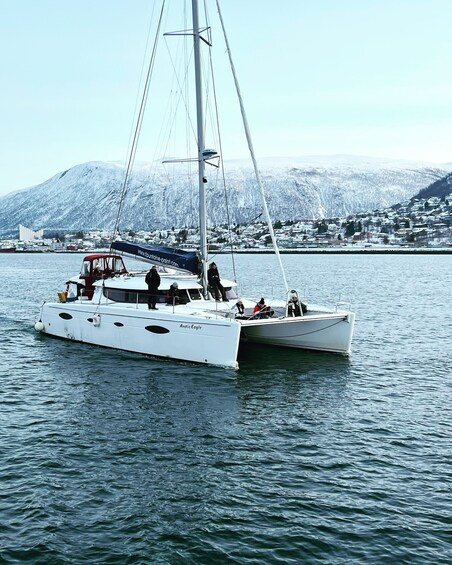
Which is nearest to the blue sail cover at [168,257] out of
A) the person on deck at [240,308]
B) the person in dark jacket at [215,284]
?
the person in dark jacket at [215,284]

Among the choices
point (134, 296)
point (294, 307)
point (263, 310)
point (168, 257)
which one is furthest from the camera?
point (168, 257)

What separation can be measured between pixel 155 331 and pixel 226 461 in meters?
9.10

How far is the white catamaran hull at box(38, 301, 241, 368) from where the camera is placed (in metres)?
18.6

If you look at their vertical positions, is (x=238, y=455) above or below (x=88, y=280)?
below

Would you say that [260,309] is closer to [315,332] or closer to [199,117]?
[315,332]

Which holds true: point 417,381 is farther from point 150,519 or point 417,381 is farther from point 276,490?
point 150,519

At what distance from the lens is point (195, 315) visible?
19.3m

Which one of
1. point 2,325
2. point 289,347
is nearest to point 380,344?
point 289,347

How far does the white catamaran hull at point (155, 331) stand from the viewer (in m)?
18.6

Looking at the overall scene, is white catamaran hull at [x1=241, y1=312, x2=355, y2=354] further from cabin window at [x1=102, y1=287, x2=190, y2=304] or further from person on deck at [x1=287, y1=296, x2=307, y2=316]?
cabin window at [x1=102, y1=287, x2=190, y2=304]

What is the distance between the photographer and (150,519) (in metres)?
9.40

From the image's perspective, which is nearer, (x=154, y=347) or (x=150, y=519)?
(x=150, y=519)

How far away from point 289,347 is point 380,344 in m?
5.35

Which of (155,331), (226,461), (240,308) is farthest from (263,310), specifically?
(226,461)
